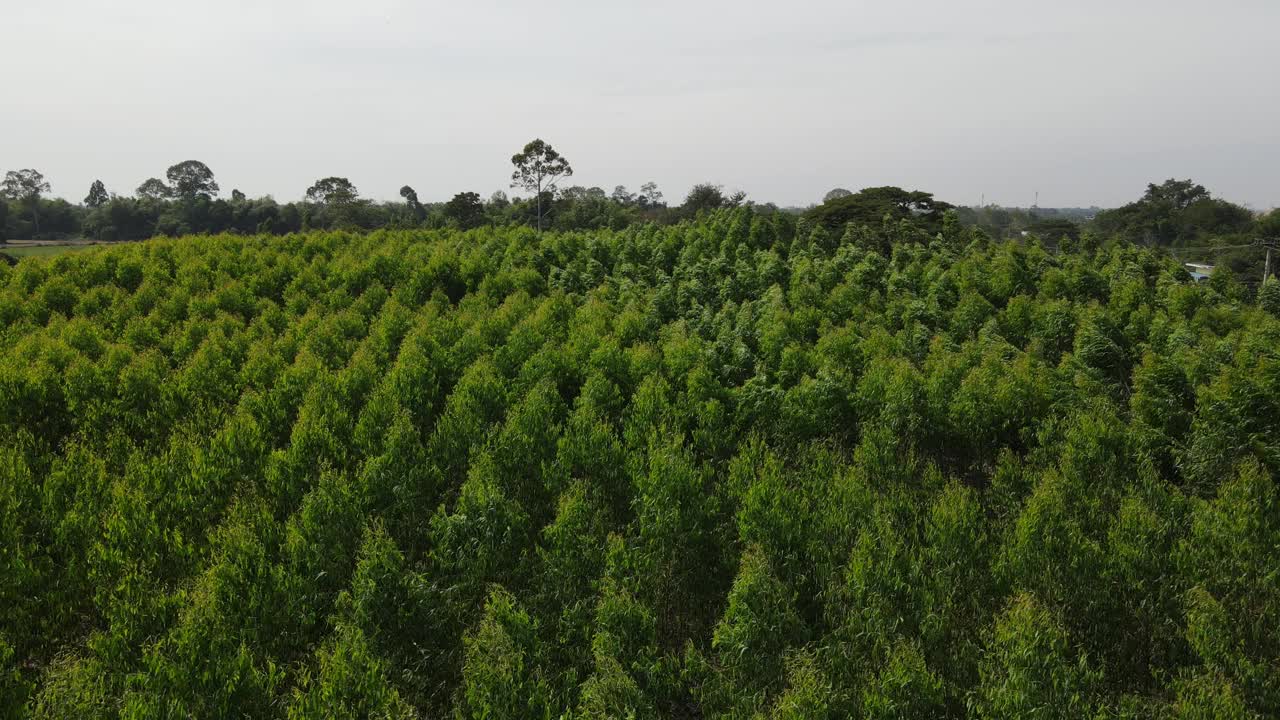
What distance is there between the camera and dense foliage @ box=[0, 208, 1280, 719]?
12969 mm

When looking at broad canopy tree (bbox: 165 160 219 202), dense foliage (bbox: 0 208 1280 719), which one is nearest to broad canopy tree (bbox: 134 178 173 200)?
broad canopy tree (bbox: 165 160 219 202)

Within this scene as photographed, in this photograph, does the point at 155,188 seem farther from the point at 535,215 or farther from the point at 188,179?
the point at 535,215

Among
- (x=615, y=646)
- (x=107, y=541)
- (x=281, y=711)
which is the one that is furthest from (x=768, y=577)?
(x=107, y=541)

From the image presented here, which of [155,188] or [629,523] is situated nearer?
[629,523]

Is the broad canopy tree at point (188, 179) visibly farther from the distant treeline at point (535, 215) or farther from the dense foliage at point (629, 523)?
the dense foliage at point (629, 523)

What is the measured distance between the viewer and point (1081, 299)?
1451 inches

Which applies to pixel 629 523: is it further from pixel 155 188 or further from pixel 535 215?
pixel 155 188

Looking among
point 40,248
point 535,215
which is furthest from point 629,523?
point 40,248

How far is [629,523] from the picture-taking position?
18156 millimetres

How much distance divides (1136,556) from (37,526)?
25.6m

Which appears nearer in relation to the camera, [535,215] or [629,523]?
[629,523]

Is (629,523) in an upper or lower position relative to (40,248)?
lower

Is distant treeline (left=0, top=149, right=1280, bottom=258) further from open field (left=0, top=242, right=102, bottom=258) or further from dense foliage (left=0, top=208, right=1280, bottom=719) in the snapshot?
dense foliage (left=0, top=208, right=1280, bottom=719)

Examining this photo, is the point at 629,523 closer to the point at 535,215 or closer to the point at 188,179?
the point at 535,215
